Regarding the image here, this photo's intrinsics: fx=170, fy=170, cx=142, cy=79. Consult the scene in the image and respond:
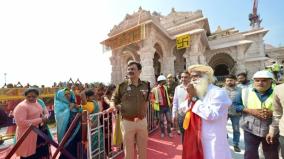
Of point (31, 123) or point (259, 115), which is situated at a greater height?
point (259, 115)

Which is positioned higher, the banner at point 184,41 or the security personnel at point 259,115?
the banner at point 184,41

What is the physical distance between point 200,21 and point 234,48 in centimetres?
541

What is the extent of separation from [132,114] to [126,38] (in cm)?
1327

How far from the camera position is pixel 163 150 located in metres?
4.01

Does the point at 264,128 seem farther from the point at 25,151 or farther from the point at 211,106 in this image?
the point at 25,151

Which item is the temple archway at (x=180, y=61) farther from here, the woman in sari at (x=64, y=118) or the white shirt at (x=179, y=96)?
the woman in sari at (x=64, y=118)

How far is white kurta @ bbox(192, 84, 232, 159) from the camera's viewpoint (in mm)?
1768

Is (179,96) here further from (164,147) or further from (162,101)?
(164,147)

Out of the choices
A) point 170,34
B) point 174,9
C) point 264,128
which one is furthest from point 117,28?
point 264,128

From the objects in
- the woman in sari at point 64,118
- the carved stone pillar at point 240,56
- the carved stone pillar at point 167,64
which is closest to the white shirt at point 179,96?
the woman in sari at point 64,118

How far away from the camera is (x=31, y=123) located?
2.87m

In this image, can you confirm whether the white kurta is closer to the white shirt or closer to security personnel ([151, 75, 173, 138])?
the white shirt

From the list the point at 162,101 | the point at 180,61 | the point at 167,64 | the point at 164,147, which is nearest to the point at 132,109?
the point at 164,147

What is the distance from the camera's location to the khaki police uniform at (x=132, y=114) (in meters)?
2.61
